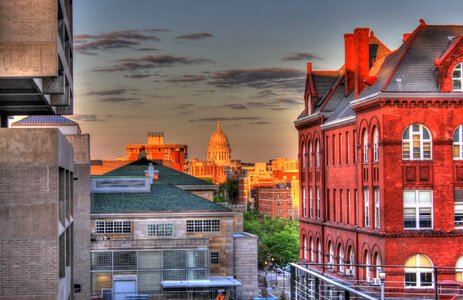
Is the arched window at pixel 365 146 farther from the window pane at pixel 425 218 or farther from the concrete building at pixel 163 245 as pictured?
the concrete building at pixel 163 245

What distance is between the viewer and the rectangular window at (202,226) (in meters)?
69.8

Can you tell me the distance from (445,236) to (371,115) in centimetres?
852

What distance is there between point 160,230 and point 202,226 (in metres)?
3.65

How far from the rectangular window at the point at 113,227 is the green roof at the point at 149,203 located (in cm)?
102

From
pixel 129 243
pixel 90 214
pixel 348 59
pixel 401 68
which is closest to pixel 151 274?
pixel 129 243

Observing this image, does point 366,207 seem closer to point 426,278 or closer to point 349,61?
point 426,278

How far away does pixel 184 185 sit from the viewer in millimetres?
98938

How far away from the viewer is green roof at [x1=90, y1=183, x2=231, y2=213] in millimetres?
69312

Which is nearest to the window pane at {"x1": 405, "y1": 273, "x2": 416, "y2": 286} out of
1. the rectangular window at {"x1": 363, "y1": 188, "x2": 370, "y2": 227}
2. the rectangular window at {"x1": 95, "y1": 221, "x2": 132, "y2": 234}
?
the rectangular window at {"x1": 363, "y1": 188, "x2": 370, "y2": 227}

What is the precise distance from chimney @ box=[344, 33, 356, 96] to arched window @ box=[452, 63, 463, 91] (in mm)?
14558

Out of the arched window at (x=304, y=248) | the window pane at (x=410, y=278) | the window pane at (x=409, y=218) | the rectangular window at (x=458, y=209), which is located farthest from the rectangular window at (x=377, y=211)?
the arched window at (x=304, y=248)


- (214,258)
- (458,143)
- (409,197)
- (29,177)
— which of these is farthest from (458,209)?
(29,177)

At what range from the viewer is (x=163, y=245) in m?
64.9

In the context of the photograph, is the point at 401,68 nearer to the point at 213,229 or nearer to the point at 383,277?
the point at 383,277
